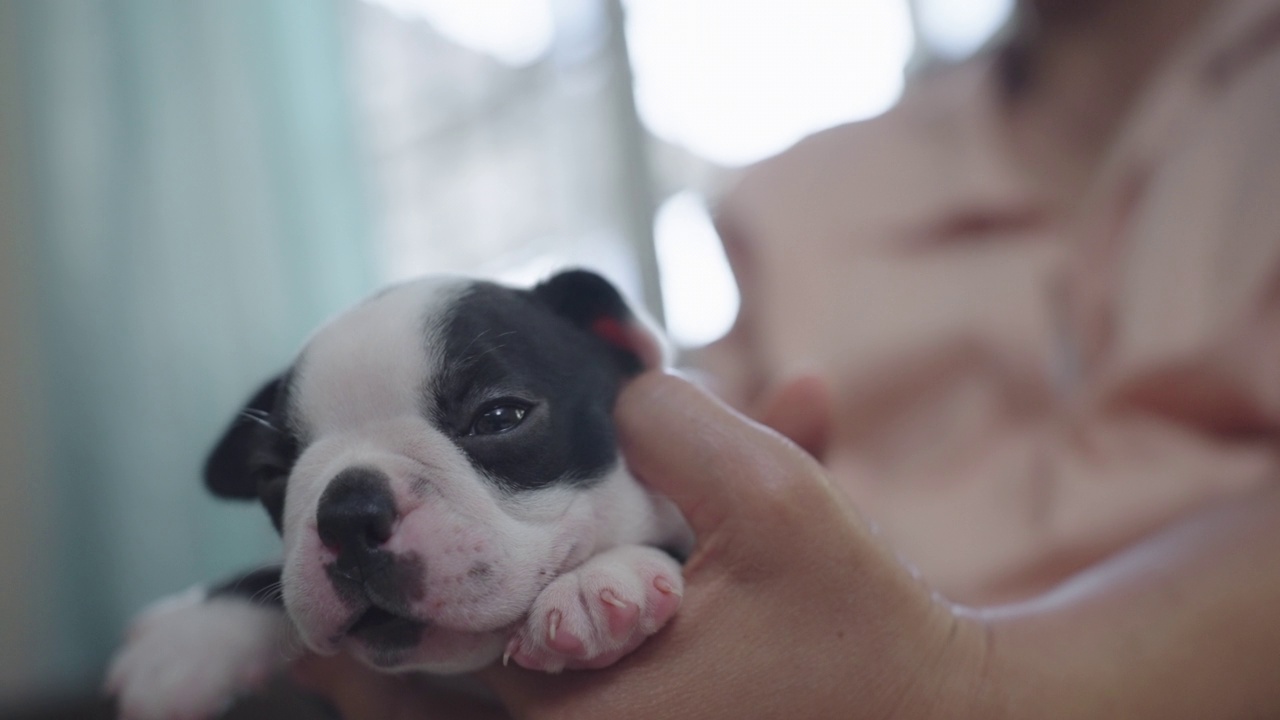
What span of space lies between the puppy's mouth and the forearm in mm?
586

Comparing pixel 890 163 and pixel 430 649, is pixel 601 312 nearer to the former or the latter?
pixel 430 649

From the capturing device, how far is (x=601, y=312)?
109cm

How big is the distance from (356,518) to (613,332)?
50cm

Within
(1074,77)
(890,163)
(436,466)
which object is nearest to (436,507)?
(436,466)

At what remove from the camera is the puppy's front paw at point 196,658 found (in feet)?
2.83

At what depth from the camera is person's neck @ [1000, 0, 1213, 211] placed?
172 centimetres

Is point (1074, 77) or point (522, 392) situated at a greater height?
point (1074, 77)

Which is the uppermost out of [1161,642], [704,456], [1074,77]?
[1074,77]

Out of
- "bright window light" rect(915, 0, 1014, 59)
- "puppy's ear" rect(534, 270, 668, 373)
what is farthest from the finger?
"bright window light" rect(915, 0, 1014, 59)

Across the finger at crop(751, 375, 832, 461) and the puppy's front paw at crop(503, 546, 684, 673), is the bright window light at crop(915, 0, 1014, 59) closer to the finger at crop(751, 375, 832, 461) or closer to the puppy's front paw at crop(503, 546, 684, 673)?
the finger at crop(751, 375, 832, 461)

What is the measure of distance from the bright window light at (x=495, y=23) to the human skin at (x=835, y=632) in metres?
2.07

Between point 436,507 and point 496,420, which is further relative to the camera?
point 496,420

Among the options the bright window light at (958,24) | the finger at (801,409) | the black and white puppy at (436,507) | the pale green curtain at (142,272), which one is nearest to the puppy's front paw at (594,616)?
the black and white puppy at (436,507)

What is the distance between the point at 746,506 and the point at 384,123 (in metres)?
2.13
